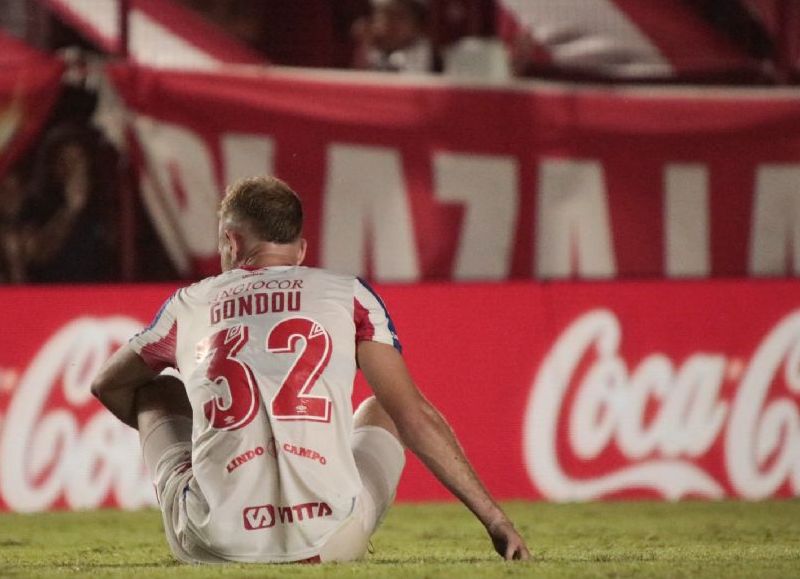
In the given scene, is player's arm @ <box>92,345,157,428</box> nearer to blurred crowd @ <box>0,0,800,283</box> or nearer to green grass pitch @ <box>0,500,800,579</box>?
green grass pitch @ <box>0,500,800,579</box>

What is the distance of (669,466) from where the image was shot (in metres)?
7.80

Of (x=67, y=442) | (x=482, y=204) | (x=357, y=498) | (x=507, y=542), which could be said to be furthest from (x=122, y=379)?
(x=482, y=204)

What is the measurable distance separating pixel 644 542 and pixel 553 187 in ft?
10.9

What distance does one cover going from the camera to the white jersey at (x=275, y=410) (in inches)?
160

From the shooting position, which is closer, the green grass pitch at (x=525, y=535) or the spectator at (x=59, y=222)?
the green grass pitch at (x=525, y=535)

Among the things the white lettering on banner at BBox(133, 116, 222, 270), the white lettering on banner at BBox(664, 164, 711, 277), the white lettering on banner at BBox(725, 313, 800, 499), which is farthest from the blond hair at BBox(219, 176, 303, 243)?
the white lettering on banner at BBox(664, 164, 711, 277)

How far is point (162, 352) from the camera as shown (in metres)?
4.35

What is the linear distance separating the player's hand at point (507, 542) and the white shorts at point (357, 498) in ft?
1.12

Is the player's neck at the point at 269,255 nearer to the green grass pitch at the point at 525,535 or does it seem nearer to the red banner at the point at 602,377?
the green grass pitch at the point at 525,535

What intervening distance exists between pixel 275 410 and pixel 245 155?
4719mm

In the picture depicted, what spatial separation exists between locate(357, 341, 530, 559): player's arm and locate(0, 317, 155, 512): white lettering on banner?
11.5 feet

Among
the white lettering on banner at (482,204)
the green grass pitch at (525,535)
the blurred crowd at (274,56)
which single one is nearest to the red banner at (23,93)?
the blurred crowd at (274,56)

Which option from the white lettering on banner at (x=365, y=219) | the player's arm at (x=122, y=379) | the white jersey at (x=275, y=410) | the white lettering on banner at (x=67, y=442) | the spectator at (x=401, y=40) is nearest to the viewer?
the white jersey at (x=275, y=410)

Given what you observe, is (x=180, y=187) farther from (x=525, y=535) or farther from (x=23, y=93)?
(x=525, y=535)
